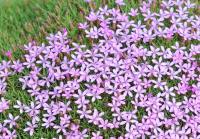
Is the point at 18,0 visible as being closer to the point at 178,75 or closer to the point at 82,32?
the point at 82,32

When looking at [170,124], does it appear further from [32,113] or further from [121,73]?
[32,113]

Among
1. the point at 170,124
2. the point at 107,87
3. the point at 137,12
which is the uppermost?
the point at 137,12

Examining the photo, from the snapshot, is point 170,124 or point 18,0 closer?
point 170,124

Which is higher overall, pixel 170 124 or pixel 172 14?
pixel 172 14

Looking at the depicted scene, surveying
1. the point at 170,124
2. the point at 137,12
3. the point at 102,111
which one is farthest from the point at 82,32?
the point at 170,124

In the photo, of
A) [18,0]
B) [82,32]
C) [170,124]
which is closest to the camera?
[170,124]

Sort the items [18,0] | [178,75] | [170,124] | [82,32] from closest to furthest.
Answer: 1. [170,124]
2. [178,75]
3. [82,32]
4. [18,0]
